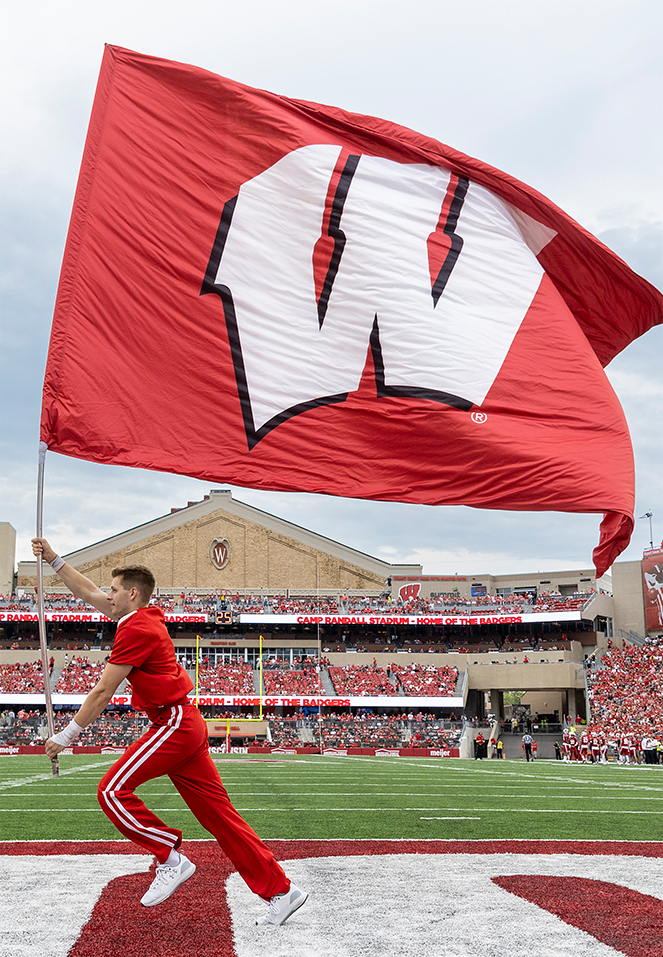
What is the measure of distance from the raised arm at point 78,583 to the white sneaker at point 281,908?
181 cm

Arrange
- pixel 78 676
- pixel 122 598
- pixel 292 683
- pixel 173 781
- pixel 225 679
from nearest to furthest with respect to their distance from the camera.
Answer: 1. pixel 173 781
2. pixel 122 598
3. pixel 78 676
4. pixel 225 679
5. pixel 292 683

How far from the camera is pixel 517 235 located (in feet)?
26.3

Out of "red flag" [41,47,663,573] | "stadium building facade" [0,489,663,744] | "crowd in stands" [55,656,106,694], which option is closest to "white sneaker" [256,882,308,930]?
"red flag" [41,47,663,573]

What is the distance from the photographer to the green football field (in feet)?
26.1

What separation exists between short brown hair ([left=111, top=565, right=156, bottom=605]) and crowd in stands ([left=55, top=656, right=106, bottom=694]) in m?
41.9

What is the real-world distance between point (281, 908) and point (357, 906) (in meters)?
0.57

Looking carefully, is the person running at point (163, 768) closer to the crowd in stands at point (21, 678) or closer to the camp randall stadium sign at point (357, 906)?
the camp randall stadium sign at point (357, 906)

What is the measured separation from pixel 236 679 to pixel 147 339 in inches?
1711

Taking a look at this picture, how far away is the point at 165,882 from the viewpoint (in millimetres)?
4418

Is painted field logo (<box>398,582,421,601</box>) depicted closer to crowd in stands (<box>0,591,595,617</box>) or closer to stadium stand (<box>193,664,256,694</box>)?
crowd in stands (<box>0,591,595,617</box>)

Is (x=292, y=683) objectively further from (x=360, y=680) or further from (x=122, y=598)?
(x=122, y=598)

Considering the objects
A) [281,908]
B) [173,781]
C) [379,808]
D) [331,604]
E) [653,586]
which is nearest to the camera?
[281,908]

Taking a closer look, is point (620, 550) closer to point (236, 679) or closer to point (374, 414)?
point (374, 414)

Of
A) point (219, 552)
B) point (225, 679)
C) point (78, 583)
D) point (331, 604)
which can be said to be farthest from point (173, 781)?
point (219, 552)
